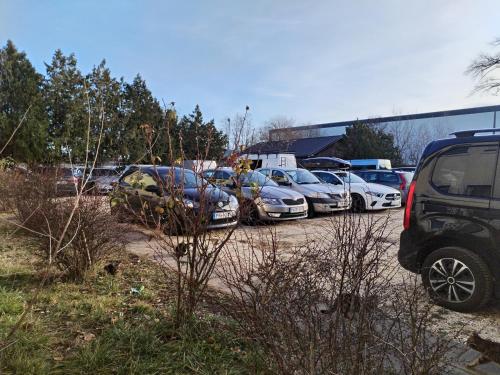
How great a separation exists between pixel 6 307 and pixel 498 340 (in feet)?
14.7

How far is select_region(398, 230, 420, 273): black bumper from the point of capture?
4.30 m

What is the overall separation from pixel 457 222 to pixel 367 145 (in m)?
36.1

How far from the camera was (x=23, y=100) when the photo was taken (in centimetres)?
2219

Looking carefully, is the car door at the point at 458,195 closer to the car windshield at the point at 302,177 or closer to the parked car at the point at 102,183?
the parked car at the point at 102,183

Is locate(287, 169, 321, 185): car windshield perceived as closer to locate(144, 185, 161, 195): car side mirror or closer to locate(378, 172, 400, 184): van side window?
locate(378, 172, 400, 184): van side window

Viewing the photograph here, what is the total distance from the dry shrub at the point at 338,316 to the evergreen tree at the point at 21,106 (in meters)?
21.2

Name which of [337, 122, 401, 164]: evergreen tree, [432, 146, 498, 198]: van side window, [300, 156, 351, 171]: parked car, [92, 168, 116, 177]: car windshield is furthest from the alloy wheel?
[337, 122, 401, 164]: evergreen tree

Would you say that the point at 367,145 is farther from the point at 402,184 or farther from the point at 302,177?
the point at 302,177

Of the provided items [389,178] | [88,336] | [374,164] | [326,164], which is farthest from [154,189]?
[374,164]

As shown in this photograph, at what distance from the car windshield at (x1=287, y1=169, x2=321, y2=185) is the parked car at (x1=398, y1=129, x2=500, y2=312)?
25.4ft

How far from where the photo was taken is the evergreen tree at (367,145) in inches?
1507

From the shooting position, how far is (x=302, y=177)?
12.4m

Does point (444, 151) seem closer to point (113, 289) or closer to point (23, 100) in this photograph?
point (113, 289)

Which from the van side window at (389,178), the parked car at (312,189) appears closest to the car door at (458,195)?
the parked car at (312,189)
